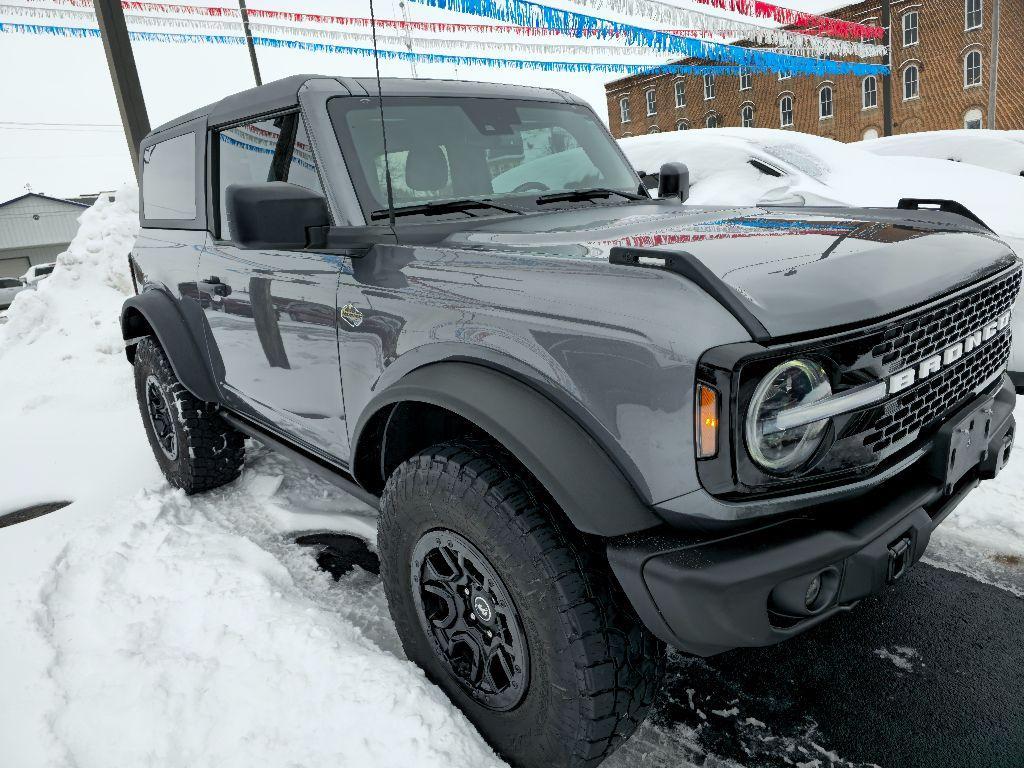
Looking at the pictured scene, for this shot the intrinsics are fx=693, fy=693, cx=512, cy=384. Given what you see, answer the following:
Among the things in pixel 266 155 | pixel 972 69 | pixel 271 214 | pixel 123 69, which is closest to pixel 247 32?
pixel 123 69

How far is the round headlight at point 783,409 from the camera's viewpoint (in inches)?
52.4

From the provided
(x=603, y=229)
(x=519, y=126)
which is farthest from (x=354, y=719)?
(x=519, y=126)

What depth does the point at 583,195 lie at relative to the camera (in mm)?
2637

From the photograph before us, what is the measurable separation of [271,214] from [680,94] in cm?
4043

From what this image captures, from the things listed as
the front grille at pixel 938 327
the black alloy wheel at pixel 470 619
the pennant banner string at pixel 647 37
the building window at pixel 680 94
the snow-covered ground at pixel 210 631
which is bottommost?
the snow-covered ground at pixel 210 631

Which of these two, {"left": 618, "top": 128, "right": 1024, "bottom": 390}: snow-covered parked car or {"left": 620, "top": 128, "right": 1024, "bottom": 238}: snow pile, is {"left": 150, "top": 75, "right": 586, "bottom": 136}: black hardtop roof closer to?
{"left": 618, "top": 128, "right": 1024, "bottom": 390}: snow-covered parked car

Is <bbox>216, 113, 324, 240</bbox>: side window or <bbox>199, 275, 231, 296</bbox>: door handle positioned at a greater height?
<bbox>216, 113, 324, 240</bbox>: side window

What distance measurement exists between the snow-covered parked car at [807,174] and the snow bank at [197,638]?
391 centimetres

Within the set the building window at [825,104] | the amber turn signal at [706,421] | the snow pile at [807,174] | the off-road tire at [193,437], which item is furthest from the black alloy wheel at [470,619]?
the building window at [825,104]

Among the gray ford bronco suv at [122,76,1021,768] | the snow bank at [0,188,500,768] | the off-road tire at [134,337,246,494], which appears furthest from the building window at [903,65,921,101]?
the off-road tire at [134,337,246,494]

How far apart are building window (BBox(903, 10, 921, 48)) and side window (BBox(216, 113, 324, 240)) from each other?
37.0 meters

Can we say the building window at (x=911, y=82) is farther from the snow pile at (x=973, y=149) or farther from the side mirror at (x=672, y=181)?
the side mirror at (x=672, y=181)

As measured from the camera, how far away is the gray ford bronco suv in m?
1.34

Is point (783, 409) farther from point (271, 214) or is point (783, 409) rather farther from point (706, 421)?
point (271, 214)
